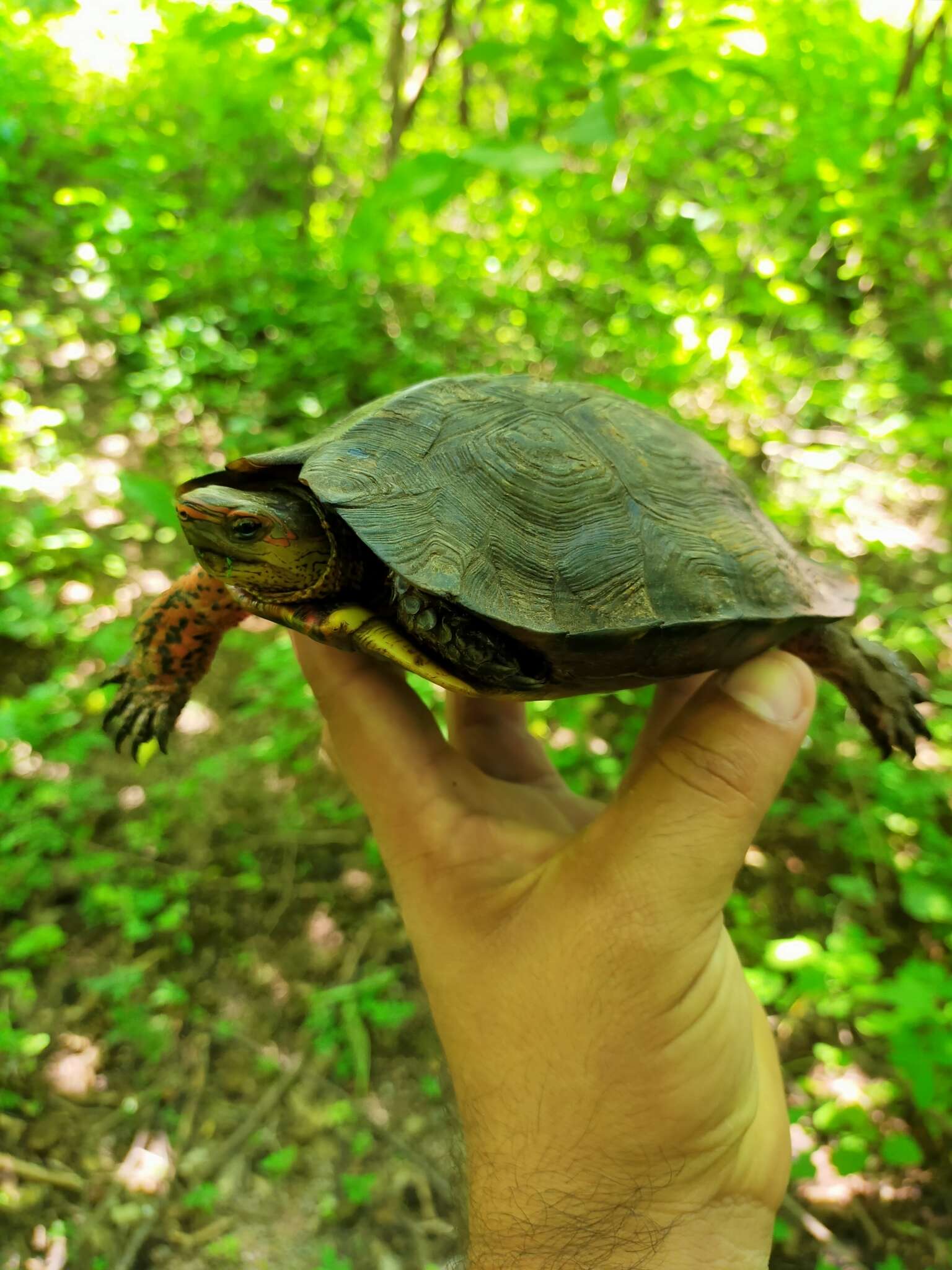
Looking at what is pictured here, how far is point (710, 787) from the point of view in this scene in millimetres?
976

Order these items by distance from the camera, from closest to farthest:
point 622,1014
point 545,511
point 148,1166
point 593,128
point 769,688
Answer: point 622,1014 → point 545,511 → point 769,688 → point 593,128 → point 148,1166

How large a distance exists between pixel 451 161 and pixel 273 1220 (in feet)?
7.07

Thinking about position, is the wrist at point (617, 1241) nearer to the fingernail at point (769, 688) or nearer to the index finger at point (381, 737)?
the index finger at point (381, 737)

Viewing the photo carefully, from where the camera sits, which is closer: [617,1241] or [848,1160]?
[617,1241]

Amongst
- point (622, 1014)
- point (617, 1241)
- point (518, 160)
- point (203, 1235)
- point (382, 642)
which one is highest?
point (518, 160)

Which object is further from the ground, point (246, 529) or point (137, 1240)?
point (246, 529)

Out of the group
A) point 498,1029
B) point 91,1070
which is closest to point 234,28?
point 498,1029

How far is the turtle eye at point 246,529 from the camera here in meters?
0.93

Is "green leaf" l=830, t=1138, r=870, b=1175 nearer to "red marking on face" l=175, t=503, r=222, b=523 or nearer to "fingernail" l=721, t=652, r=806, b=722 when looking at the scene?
"fingernail" l=721, t=652, r=806, b=722

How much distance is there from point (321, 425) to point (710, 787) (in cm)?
238

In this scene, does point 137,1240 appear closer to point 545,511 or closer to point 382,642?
point 382,642

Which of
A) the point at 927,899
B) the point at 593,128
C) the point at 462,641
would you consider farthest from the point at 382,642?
the point at 927,899

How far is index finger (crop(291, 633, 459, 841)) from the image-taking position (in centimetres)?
114

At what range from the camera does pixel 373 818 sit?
3.81 ft
